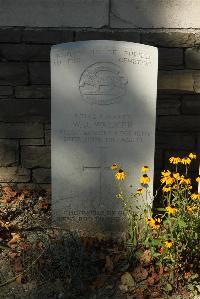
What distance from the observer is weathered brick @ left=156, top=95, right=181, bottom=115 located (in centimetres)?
401

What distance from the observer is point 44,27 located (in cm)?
384

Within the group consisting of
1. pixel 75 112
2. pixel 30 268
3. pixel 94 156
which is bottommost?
pixel 30 268

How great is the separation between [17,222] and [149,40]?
1.86m

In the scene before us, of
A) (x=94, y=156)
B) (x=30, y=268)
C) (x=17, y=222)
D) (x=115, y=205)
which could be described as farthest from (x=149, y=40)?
(x=30, y=268)

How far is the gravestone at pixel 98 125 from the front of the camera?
3.25m

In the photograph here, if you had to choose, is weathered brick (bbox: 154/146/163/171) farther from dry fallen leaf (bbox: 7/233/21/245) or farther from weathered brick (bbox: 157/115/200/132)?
dry fallen leaf (bbox: 7/233/21/245)

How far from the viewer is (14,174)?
421 cm

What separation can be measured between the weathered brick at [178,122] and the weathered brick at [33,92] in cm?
102

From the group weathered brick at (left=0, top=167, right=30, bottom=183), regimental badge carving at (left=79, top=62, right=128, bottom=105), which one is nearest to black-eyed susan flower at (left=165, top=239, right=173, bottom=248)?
regimental badge carving at (left=79, top=62, right=128, bottom=105)

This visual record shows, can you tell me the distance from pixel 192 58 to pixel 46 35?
4.13 feet

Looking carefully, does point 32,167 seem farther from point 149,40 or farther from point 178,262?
point 178,262

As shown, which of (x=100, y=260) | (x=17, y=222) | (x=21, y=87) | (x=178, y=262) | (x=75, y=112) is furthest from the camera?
(x=21, y=87)

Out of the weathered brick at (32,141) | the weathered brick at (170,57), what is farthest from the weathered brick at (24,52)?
the weathered brick at (170,57)

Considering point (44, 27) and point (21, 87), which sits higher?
point (44, 27)
